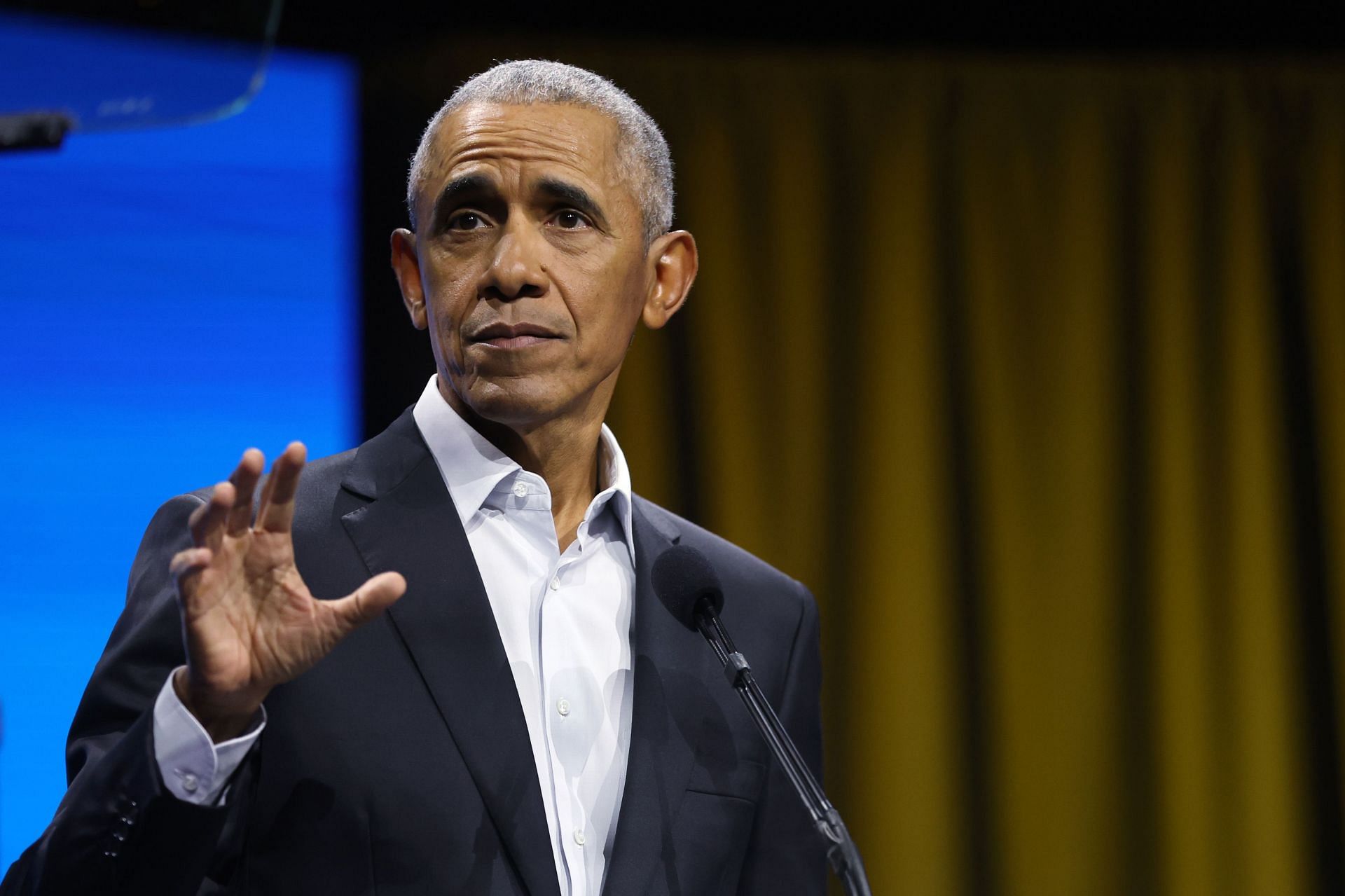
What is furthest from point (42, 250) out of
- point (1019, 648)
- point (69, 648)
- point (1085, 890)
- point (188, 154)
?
point (1085, 890)

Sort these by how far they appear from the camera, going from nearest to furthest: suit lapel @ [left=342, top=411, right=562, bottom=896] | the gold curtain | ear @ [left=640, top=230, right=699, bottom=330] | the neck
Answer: suit lapel @ [left=342, top=411, right=562, bottom=896], the neck, ear @ [left=640, top=230, right=699, bottom=330], the gold curtain

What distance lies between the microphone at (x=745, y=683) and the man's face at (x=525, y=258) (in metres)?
0.31

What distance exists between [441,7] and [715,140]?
2.10 feet

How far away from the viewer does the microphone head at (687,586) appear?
150 cm

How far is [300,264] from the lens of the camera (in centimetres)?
270

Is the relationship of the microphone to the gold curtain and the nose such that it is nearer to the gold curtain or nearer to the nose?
the nose

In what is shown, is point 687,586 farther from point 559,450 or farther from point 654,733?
point 559,450

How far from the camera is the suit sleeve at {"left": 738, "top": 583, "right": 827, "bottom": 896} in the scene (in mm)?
1773

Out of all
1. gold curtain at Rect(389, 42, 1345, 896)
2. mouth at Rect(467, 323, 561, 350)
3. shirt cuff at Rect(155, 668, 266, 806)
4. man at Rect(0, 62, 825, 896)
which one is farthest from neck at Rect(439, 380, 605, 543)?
gold curtain at Rect(389, 42, 1345, 896)

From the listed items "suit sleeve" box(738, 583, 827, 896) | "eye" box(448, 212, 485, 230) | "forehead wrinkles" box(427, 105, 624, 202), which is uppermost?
"forehead wrinkles" box(427, 105, 624, 202)

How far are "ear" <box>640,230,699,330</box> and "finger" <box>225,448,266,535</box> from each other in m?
0.81

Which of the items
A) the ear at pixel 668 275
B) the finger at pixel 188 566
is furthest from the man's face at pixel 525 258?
the finger at pixel 188 566

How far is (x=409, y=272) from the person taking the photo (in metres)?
1.90

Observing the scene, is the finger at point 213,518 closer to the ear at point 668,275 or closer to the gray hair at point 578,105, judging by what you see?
the gray hair at point 578,105
